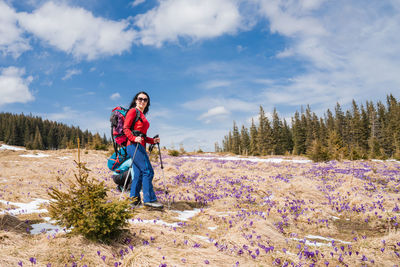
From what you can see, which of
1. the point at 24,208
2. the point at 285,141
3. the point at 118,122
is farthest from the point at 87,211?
the point at 285,141

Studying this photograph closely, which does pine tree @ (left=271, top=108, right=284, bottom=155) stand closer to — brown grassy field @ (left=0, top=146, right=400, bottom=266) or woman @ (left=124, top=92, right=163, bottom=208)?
brown grassy field @ (left=0, top=146, right=400, bottom=266)

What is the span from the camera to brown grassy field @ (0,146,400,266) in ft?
10.5

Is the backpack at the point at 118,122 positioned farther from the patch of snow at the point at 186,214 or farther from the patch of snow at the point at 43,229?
the patch of snow at the point at 186,214

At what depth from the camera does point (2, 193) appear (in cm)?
727

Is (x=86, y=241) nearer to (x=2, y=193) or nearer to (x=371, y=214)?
(x=2, y=193)

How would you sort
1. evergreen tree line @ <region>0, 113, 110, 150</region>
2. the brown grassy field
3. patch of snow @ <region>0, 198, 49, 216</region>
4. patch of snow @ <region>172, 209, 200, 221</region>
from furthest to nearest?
evergreen tree line @ <region>0, 113, 110, 150</region> → patch of snow @ <region>172, 209, 200, 221</region> → patch of snow @ <region>0, 198, 49, 216</region> → the brown grassy field

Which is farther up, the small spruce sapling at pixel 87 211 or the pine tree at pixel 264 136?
the pine tree at pixel 264 136

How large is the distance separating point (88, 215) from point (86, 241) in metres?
0.47

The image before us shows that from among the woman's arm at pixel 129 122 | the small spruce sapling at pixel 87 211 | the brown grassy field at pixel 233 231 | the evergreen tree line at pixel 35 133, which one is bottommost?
the brown grassy field at pixel 233 231

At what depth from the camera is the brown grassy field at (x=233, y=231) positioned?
321 centimetres

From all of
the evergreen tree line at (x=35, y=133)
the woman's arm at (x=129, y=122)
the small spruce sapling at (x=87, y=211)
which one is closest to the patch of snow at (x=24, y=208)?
the woman's arm at (x=129, y=122)

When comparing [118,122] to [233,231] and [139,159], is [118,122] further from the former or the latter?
[233,231]

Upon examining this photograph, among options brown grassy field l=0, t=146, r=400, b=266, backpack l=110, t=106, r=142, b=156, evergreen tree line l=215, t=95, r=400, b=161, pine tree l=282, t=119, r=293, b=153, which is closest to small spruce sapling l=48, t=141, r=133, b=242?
brown grassy field l=0, t=146, r=400, b=266

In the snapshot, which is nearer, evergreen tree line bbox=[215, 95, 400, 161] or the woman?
the woman
